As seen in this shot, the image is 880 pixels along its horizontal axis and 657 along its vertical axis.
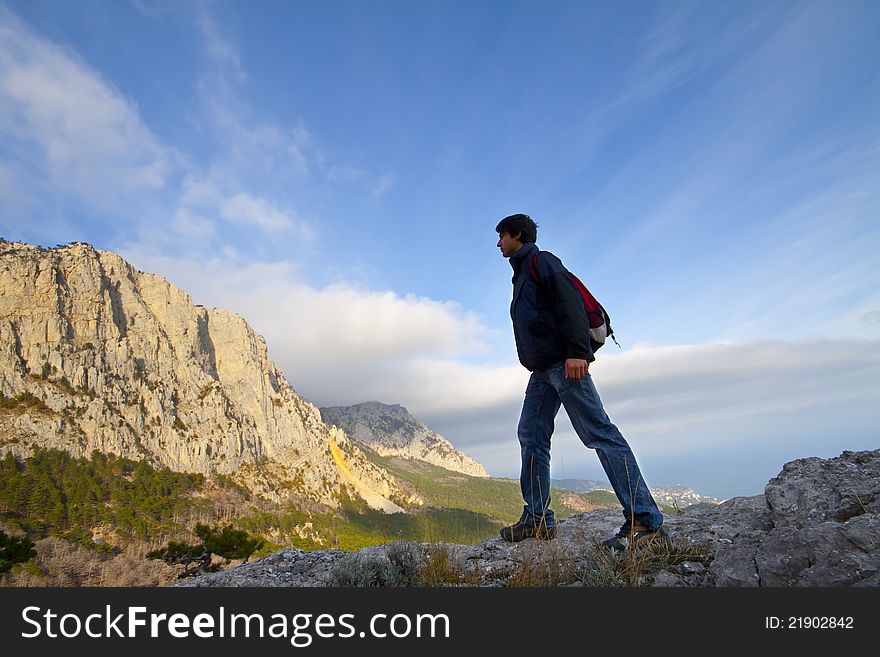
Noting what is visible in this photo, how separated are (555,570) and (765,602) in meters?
1.16

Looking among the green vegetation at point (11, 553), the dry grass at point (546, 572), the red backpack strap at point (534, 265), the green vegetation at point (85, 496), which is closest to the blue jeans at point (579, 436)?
the dry grass at point (546, 572)

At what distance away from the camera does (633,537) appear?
3.23 metres

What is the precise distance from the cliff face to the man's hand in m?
104

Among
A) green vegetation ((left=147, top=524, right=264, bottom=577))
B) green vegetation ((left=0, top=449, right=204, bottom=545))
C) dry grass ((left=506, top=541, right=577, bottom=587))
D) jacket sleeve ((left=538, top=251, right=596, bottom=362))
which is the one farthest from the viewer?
green vegetation ((left=0, top=449, right=204, bottom=545))

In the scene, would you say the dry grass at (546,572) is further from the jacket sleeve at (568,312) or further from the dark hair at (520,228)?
the dark hair at (520,228)

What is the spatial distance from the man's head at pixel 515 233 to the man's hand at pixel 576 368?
1.26 meters

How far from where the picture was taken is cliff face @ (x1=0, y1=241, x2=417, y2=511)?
8731 centimetres

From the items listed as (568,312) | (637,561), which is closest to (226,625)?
(637,561)

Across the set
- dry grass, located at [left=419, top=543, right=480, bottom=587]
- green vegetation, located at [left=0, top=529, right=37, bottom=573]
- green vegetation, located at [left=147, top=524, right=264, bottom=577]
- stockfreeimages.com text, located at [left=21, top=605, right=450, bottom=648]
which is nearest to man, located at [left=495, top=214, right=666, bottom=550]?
dry grass, located at [left=419, top=543, right=480, bottom=587]

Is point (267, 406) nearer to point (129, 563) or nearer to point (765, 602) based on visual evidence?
point (129, 563)

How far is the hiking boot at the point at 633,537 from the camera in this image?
3.14 metres

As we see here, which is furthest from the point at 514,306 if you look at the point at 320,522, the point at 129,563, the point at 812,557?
the point at 320,522

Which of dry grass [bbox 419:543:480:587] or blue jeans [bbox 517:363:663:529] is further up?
blue jeans [bbox 517:363:663:529]

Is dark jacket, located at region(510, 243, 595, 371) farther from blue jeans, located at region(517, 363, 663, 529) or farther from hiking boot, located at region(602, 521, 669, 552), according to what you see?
hiking boot, located at region(602, 521, 669, 552)
